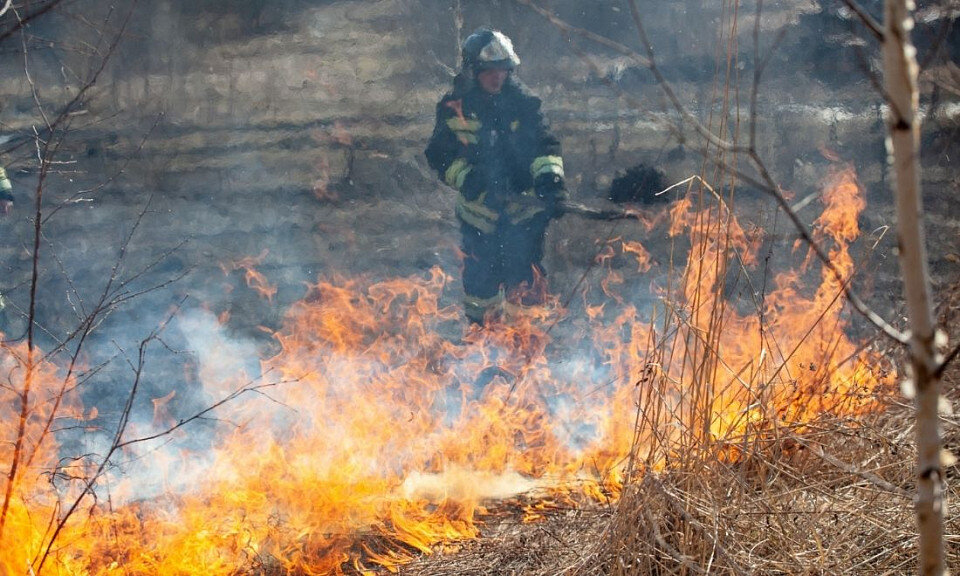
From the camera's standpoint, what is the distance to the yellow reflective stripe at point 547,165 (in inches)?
280

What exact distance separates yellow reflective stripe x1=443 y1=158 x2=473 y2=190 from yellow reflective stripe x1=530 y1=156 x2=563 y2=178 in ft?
1.88

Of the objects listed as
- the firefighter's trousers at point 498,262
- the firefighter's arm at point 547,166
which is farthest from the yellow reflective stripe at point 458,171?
the firefighter's arm at point 547,166

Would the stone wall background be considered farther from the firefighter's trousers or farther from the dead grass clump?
the dead grass clump

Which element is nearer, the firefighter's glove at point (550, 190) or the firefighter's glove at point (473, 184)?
the firefighter's glove at point (550, 190)

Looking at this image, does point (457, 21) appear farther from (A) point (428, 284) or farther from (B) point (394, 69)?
(A) point (428, 284)

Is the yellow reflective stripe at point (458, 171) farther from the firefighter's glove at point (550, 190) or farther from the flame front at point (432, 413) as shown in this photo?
the flame front at point (432, 413)

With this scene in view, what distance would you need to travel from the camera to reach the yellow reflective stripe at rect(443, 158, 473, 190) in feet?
23.9

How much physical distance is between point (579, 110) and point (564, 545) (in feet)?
19.7

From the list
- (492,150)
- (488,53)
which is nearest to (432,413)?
(492,150)

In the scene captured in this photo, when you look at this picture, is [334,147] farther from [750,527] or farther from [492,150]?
[750,527]

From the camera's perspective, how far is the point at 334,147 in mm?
8984

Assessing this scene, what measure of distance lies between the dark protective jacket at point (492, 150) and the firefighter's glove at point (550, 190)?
1.9 inches

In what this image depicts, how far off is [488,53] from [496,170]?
38.3 inches

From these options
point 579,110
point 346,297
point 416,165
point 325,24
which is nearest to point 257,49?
point 325,24
